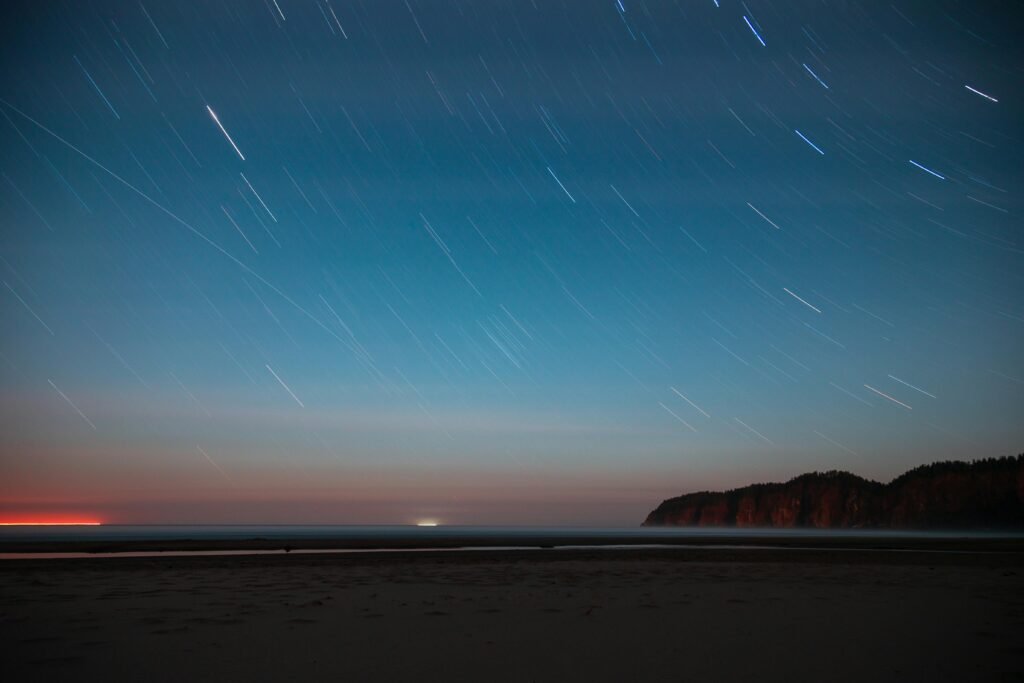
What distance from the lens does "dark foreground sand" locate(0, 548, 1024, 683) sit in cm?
857

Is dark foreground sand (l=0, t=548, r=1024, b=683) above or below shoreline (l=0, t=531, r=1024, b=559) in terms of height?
above

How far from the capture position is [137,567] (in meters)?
24.7

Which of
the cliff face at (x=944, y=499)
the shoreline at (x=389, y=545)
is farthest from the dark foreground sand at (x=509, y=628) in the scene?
the cliff face at (x=944, y=499)

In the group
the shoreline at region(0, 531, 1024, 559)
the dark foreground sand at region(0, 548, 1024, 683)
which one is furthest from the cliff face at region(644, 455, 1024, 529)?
the dark foreground sand at region(0, 548, 1024, 683)

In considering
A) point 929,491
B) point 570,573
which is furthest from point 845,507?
point 570,573

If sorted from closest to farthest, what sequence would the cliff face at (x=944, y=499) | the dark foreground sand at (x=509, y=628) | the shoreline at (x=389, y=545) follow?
the dark foreground sand at (x=509, y=628)
the shoreline at (x=389, y=545)
the cliff face at (x=944, y=499)

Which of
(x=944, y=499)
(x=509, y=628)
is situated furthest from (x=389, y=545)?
(x=944, y=499)

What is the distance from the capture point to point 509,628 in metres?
11.6

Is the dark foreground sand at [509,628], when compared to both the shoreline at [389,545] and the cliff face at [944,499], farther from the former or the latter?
the cliff face at [944,499]

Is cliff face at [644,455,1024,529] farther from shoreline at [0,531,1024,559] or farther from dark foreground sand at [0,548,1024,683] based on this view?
dark foreground sand at [0,548,1024,683]

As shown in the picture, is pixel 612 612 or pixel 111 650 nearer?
pixel 111 650

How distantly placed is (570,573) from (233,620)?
13.6 meters

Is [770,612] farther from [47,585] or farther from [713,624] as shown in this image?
[47,585]

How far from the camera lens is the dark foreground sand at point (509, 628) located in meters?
8.57
